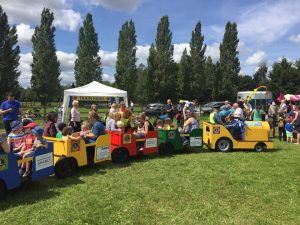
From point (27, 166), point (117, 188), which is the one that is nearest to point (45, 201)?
point (27, 166)

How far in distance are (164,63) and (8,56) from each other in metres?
17.2

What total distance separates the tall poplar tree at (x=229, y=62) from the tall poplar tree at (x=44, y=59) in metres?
21.8

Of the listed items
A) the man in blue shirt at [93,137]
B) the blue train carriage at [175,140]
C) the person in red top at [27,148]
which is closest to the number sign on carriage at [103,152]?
the man in blue shirt at [93,137]

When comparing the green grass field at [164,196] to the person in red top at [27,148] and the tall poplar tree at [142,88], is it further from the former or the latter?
the tall poplar tree at [142,88]

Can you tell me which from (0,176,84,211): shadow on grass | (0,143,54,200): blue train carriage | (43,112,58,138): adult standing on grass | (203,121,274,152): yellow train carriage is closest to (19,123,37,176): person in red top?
(0,143,54,200): blue train carriage

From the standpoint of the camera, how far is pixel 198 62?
40.6m

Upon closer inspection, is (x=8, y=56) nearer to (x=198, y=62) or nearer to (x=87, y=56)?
(x=87, y=56)

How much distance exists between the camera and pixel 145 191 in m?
6.08

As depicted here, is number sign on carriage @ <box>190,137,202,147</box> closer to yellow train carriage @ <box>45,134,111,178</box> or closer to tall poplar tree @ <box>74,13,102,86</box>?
yellow train carriage @ <box>45,134,111,178</box>

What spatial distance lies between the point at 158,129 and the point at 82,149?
298cm

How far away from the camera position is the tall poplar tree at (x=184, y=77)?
39531mm

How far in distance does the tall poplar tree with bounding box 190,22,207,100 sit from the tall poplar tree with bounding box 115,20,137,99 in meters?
7.50

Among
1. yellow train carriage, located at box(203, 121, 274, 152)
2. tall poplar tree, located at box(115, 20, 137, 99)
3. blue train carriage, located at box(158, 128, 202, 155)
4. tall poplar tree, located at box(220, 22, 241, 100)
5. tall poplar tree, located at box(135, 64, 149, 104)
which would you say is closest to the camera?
blue train carriage, located at box(158, 128, 202, 155)

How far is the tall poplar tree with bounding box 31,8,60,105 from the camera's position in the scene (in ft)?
124
